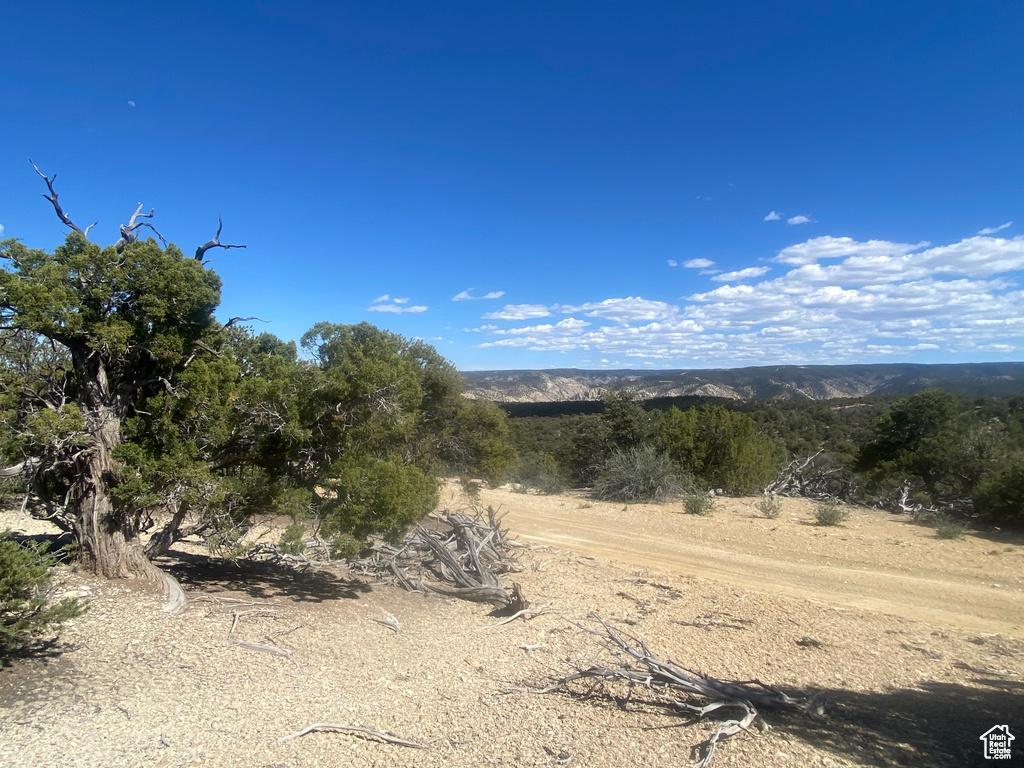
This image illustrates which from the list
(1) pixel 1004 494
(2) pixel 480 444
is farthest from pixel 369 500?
(1) pixel 1004 494

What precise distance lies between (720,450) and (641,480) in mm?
3768

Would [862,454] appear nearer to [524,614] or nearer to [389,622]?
[524,614]

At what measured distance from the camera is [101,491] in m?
6.48

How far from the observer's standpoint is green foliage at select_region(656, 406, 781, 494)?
65.2 ft

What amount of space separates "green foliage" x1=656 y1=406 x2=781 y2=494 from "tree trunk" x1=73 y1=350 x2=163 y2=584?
687 inches

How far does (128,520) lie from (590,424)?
21.7 metres

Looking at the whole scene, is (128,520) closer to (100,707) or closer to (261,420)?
(261,420)

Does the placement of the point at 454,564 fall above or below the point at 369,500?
below

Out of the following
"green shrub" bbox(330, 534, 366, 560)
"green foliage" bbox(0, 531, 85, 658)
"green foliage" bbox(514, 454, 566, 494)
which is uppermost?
"green foliage" bbox(0, 531, 85, 658)

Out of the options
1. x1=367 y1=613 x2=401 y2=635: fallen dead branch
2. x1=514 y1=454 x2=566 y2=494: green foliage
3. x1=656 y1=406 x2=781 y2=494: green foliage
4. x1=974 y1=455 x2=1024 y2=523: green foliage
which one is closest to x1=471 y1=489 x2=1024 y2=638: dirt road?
x1=974 y1=455 x2=1024 y2=523: green foliage

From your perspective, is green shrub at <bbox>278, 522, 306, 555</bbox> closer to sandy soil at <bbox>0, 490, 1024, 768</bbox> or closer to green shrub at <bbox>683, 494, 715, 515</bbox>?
sandy soil at <bbox>0, 490, 1024, 768</bbox>

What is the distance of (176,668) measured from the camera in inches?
201

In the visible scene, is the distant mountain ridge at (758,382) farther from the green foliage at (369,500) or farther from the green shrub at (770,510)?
the green foliage at (369,500)

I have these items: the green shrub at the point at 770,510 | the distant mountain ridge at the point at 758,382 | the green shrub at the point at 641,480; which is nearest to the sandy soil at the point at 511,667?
the green shrub at the point at 770,510
